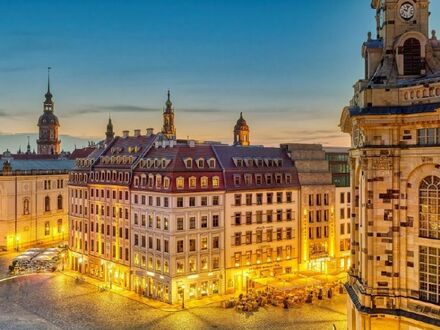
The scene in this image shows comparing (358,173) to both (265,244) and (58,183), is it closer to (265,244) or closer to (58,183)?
(265,244)

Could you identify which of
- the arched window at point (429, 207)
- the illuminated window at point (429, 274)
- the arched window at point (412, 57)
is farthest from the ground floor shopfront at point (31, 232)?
the arched window at point (429, 207)

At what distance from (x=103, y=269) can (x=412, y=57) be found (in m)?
64.3

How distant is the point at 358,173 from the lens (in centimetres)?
4319

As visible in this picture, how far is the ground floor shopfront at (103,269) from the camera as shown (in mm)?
84125

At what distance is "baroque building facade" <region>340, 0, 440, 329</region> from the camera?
3641 cm

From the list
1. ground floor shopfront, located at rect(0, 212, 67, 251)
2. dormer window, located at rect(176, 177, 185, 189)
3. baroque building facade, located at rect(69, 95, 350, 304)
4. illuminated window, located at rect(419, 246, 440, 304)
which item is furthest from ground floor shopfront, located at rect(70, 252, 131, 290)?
illuminated window, located at rect(419, 246, 440, 304)

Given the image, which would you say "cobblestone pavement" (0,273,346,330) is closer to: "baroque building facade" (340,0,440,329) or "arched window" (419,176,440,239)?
"baroque building facade" (340,0,440,329)

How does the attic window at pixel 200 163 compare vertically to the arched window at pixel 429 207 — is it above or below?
above

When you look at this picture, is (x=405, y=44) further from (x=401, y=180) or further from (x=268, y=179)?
(x=268, y=179)

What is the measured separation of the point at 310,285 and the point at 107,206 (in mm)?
35620

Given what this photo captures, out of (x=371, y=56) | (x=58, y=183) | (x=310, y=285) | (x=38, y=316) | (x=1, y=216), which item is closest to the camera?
(x=371, y=56)

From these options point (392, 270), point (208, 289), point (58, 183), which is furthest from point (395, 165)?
point (58, 183)

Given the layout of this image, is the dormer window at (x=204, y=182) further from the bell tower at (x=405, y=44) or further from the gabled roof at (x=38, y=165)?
the gabled roof at (x=38, y=165)

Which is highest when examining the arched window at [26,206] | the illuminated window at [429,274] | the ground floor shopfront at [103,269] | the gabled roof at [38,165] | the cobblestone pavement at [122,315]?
Answer: the gabled roof at [38,165]
